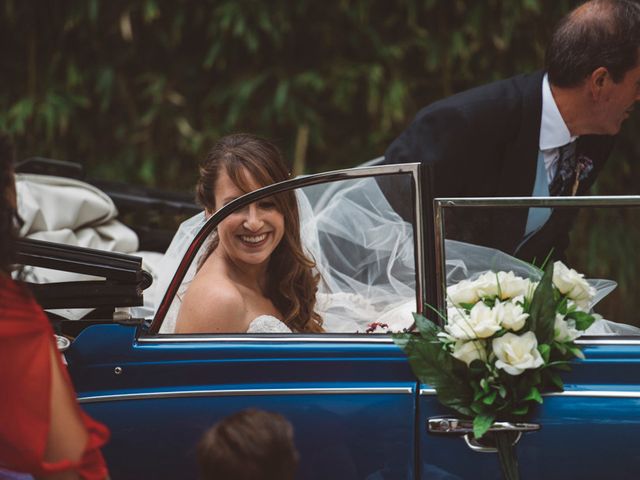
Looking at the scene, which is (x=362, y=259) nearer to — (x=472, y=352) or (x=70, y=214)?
(x=472, y=352)

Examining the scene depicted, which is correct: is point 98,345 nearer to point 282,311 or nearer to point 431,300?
point 282,311

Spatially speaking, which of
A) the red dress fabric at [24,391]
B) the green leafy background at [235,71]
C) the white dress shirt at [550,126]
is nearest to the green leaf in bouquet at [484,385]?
the red dress fabric at [24,391]

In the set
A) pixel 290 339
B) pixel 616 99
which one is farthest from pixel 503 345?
pixel 616 99

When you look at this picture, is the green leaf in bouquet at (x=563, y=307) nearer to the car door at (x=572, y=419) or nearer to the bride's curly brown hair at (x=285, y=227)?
the car door at (x=572, y=419)

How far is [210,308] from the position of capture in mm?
2668

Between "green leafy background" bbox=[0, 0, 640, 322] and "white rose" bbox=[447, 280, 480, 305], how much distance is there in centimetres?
431

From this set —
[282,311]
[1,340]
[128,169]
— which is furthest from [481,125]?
[128,169]

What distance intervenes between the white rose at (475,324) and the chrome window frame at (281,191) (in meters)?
0.14

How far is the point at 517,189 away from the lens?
3174 mm

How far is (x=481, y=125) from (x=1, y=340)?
6.27 ft

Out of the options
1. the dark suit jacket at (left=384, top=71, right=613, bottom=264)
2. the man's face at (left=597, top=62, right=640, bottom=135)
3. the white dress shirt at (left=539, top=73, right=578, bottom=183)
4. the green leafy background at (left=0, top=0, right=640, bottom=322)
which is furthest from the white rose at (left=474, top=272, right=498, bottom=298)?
the green leafy background at (left=0, top=0, right=640, bottom=322)

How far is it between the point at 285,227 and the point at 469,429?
33.8 inches

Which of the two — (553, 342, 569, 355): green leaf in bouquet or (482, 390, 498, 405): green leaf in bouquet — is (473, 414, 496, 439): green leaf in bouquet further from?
(553, 342, 569, 355): green leaf in bouquet

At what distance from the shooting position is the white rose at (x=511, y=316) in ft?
7.04
